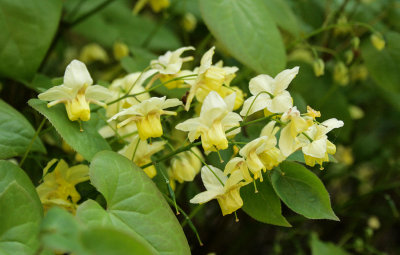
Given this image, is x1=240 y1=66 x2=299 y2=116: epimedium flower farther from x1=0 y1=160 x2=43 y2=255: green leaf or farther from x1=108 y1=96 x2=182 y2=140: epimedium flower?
x1=0 y1=160 x2=43 y2=255: green leaf

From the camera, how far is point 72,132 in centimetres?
78

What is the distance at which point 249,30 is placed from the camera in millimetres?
1007

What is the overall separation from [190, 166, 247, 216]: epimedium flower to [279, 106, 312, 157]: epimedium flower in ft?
0.27

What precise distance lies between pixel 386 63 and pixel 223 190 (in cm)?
83

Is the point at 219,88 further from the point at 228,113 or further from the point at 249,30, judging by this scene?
the point at 249,30

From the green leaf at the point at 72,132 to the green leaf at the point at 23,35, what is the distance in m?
0.30

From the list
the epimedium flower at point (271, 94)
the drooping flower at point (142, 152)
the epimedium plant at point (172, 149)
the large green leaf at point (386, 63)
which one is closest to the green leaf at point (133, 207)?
the epimedium plant at point (172, 149)

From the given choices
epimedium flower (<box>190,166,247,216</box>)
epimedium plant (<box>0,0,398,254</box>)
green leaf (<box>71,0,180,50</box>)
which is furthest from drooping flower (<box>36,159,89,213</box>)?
green leaf (<box>71,0,180,50</box>)

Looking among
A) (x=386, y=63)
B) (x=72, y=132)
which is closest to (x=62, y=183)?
(x=72, y=132)

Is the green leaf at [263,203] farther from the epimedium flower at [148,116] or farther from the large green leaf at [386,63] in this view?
the large green leaf at [386,63]

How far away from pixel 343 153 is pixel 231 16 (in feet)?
3.38

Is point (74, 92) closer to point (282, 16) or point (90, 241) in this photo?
point (90, 241)

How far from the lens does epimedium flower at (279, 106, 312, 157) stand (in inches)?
28.0

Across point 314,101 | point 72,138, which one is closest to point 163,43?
point 314,101
